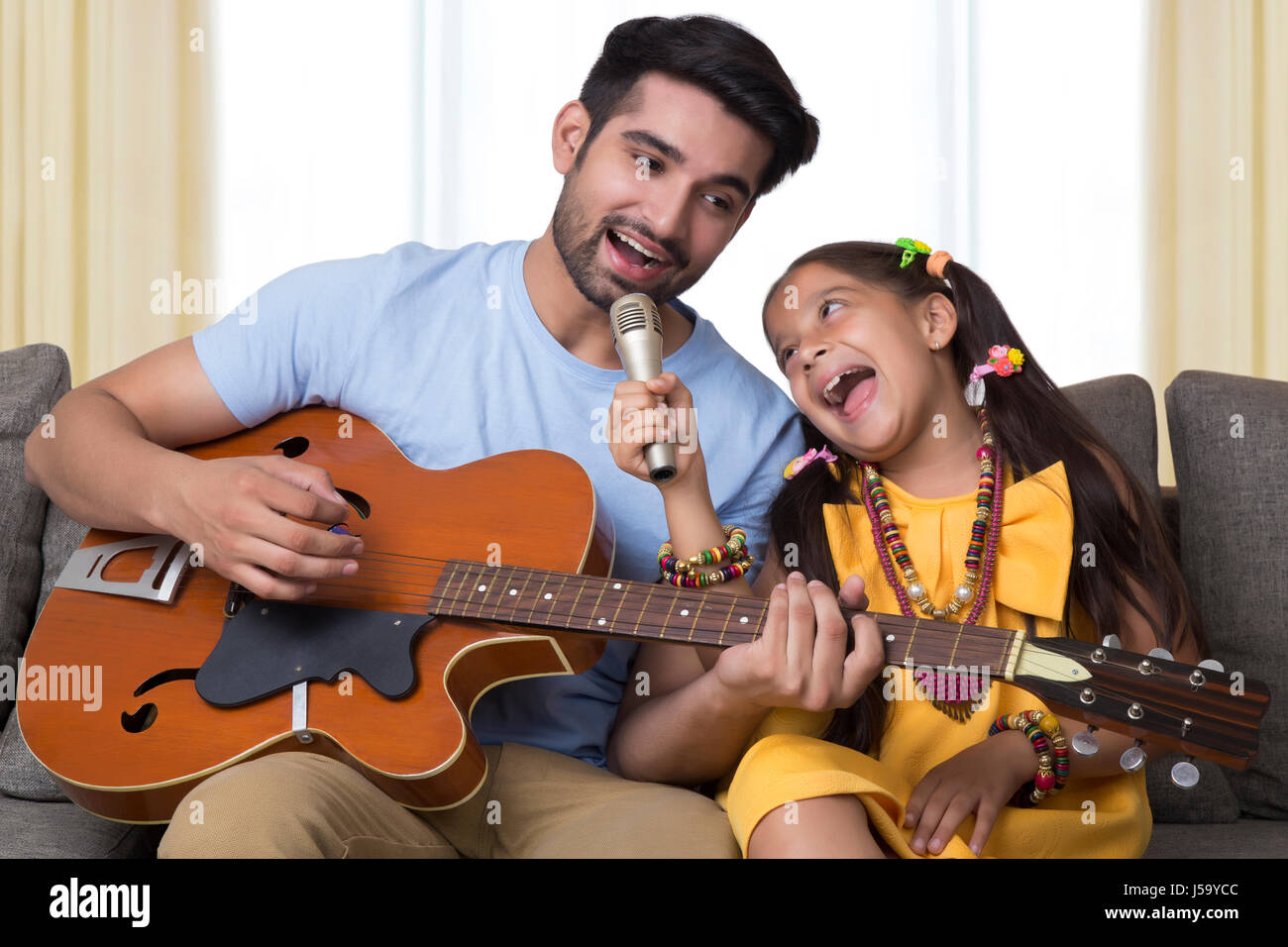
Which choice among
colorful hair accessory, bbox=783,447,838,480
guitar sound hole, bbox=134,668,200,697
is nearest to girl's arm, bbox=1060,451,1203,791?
colorful hair accessory, bbox=783,447,838,480

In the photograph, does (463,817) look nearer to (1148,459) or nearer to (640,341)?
(640,341)

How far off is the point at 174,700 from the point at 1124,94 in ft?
9.35

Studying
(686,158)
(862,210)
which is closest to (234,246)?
(862,210)

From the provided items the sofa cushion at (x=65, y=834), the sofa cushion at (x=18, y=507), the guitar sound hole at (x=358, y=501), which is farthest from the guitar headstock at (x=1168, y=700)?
the sofa cushion at (x=18, y=507)

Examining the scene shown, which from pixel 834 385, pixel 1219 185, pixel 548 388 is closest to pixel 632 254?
pixel 548 388

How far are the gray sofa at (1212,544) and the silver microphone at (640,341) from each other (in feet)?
2.93

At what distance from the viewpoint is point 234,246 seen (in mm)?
3066

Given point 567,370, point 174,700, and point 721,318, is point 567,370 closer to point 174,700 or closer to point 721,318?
point 174,700

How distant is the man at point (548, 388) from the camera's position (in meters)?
1.38

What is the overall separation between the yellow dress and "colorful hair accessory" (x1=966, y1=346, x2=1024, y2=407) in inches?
5.2

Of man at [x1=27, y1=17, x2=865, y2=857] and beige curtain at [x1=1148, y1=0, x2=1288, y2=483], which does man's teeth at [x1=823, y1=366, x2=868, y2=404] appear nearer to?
man at [x1=27, y1=17, x2=865, y2=857]

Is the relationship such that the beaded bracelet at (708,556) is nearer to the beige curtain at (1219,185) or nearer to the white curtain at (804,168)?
the white curtain at (804,168)

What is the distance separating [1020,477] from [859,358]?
26 cm
